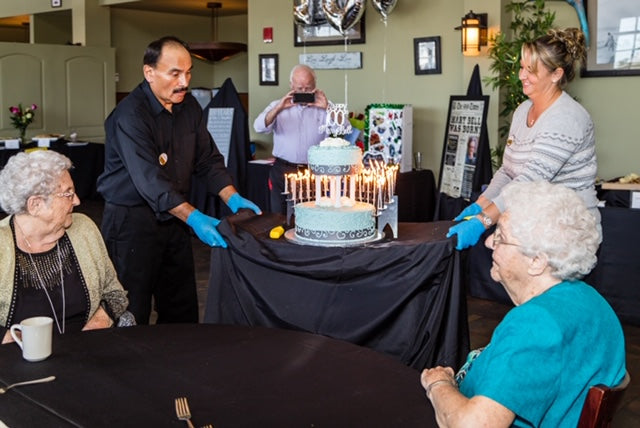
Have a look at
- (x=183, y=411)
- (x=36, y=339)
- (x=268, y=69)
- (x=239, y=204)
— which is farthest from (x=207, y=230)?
(x=268, y=69)

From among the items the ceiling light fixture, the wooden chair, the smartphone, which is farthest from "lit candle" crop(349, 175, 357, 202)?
the ceiling light fixture

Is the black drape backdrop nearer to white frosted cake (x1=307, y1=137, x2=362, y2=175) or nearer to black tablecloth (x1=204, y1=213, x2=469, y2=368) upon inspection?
black tablecloth (x1=204, y1=213, x2=469, y2=368)

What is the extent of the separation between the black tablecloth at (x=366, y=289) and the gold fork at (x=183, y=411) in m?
1.30

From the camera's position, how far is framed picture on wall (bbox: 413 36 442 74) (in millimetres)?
5954

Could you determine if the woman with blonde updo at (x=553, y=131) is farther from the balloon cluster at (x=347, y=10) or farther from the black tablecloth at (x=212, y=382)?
the balloon cluster at (x=347, y=10)

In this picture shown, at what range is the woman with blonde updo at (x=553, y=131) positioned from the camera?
2.99 meters

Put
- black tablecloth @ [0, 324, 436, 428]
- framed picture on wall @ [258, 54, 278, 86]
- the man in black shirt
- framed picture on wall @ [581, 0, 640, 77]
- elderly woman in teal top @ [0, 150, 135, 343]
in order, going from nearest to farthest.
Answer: black tablecloth @ [0, 324, 436, 428]
elderly woman in teal top @ [0, 150, 135, 343]
the man in black shirt
framed picture on wall @ [581, 0, 640, 77]
framed picture on wall @ [258, 54, 278, 86]

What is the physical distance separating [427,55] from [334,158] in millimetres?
3385

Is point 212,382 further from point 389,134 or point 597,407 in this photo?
point 389,134

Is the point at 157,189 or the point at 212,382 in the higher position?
the point at 157,189

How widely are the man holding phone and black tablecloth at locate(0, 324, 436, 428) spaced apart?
3.41 m


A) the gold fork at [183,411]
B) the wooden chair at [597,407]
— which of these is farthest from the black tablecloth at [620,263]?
the gold fork at [183,411]

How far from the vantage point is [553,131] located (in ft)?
9.87

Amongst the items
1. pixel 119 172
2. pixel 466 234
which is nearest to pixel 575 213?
pixel 466 234
